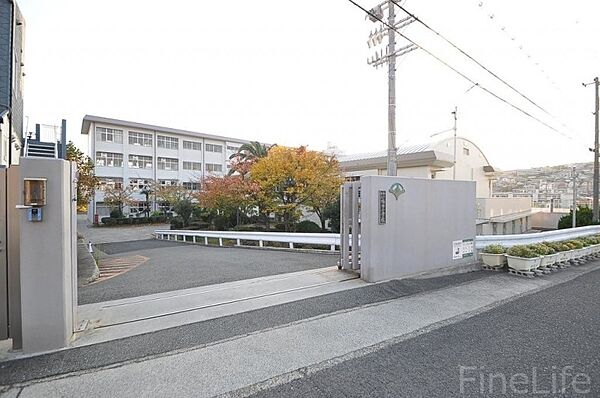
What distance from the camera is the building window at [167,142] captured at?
1724 inches

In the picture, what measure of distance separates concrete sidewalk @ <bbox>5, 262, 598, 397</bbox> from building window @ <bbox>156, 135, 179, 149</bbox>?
44.8m

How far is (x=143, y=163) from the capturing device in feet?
139

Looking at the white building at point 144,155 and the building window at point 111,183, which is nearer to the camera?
the building window at point 111,183

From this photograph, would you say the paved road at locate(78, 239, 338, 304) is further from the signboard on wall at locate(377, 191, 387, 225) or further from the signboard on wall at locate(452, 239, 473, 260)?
the signboard on wall at locate(452, 239, 473, 260)

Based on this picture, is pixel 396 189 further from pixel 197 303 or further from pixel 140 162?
pixel 140 162

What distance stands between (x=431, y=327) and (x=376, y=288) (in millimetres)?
1560

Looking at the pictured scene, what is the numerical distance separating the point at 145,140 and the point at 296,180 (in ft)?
113

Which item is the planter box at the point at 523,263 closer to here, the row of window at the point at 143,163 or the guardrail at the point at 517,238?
the guardrail at the point at 517,238

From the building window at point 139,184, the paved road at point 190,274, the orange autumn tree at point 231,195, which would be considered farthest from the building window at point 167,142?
the paved road at point 190,274

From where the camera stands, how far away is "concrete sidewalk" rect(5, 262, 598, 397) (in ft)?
9.03

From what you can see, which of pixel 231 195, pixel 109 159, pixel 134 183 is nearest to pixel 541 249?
pixel 231 195

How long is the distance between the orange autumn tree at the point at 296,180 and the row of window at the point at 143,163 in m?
30.8

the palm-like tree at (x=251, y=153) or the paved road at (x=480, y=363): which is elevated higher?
the palm-like tree at (x=251, y=153)

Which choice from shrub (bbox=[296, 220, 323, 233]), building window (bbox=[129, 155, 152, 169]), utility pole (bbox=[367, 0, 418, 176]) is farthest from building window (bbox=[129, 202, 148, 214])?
utility pole (bbox=[367, 0, 418, 176])
